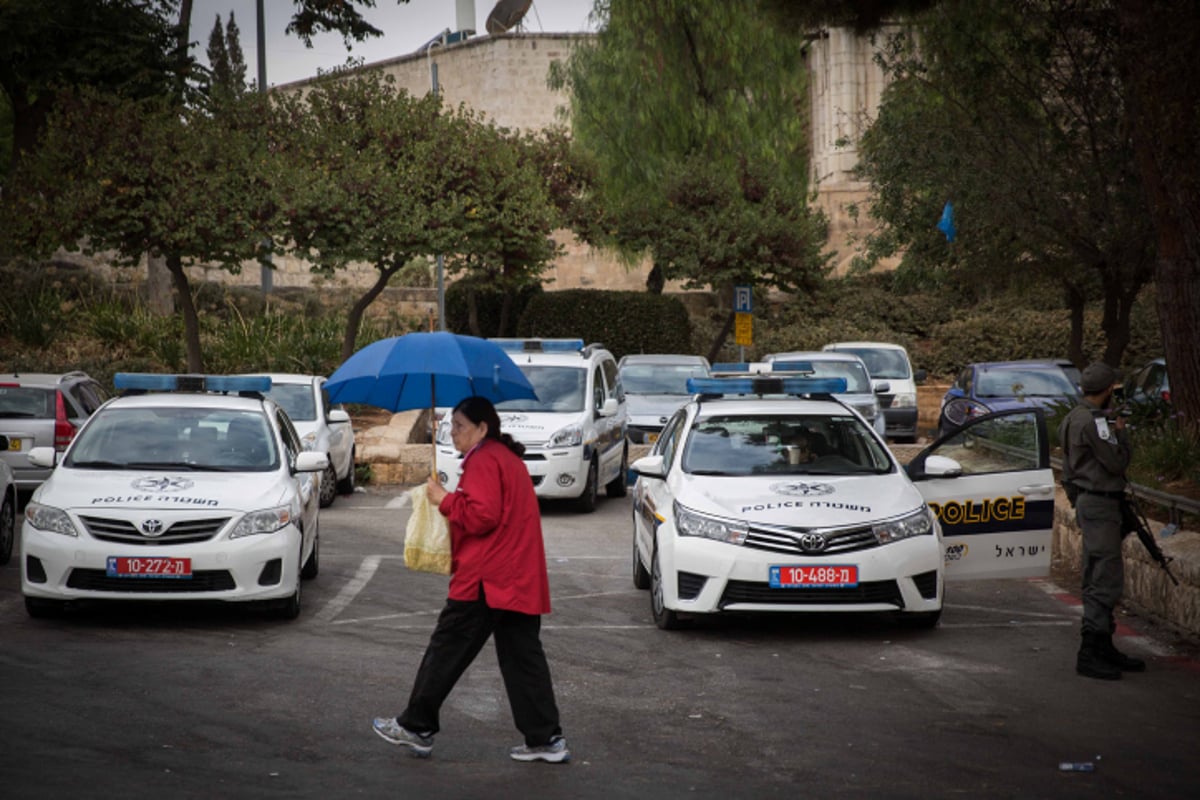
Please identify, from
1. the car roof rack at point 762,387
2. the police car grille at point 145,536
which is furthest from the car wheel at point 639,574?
the police car grille at point 145,536

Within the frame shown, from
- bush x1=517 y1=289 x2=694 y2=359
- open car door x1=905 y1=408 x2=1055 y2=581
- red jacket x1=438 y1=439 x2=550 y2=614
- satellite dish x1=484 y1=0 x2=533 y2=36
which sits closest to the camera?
red jacket x1=438 y1=439 x2=550 y2=614

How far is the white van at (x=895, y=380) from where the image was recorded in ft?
98.4

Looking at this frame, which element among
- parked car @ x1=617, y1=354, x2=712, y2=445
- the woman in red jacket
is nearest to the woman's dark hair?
the woman in red jacket

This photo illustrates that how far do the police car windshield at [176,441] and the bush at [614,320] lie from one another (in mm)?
26766

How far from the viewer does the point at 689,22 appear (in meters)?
40.0

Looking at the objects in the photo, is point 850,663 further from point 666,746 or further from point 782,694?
point 666,746

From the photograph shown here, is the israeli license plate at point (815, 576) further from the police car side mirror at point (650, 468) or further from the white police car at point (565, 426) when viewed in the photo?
the white police car at point (565, 426)

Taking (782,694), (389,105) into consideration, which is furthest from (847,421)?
(389,105)

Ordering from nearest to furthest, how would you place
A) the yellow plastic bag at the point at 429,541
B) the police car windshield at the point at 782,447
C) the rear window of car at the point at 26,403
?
the yellow plastic bag at the point at 429,541, the police car windshield at the point at 782,447, the rear window of car at the point at 26,403

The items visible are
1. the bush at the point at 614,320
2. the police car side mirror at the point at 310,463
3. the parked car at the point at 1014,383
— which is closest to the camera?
the police car side mirror at the point at 310,463

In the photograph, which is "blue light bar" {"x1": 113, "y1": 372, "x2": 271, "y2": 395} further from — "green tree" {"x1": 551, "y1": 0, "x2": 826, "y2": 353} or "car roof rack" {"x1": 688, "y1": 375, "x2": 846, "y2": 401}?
"green tree" {"x1": 551, "y1": 0, "x2": 826, "y2": 353}

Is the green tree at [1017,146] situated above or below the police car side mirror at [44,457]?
above

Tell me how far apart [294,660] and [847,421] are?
444cm

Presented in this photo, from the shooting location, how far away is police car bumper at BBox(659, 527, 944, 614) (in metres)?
10.0
